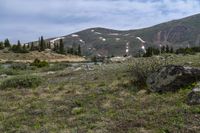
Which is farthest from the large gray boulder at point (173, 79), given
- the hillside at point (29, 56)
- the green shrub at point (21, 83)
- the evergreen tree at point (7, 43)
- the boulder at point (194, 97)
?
the evergreen tree at point (7, 43)

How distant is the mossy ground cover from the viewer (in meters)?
12.9

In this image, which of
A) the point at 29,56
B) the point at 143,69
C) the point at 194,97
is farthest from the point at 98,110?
the point at 29,56

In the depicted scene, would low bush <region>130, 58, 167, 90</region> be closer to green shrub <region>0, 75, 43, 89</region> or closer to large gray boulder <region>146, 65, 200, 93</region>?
large gray boulder <region>146, 65, 200, 93</region>

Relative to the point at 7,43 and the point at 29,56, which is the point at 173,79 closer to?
the point at 29,56

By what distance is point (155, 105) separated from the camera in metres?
15.4

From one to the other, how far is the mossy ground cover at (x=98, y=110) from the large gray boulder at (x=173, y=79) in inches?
20.2

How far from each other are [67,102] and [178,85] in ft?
16.4

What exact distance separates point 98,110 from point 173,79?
4.17 meters

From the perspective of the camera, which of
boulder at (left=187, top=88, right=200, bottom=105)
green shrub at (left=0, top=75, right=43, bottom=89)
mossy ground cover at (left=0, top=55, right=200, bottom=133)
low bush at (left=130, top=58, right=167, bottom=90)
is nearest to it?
mossy ground cover at (left=0, top=55, right=200, bottom=133)

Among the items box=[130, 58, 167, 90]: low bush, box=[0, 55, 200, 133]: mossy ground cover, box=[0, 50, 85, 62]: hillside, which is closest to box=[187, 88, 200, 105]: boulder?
box=[0, 55, 200, 133]: mossy ground cover

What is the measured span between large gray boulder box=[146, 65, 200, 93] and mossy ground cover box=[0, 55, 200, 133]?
514 millimetres

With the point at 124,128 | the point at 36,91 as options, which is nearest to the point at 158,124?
the point at 124,128

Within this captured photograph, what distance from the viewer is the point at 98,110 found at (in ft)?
50.9

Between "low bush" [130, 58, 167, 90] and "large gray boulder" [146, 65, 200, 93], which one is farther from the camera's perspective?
"low bush" [130, 58, 167, 90]
